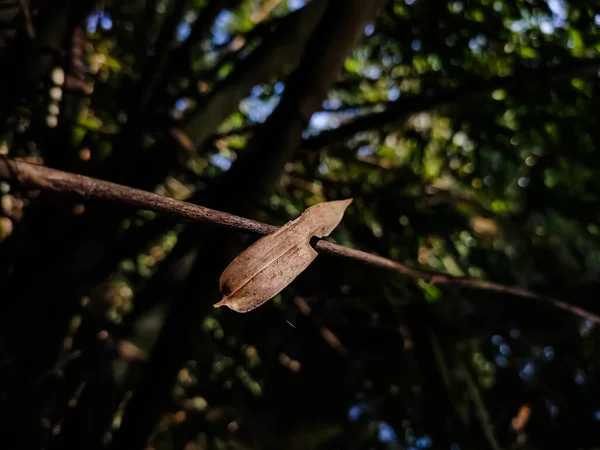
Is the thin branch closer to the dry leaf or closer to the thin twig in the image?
the dry leaf

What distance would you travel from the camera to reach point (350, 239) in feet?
3.52

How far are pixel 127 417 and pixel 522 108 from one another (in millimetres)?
981

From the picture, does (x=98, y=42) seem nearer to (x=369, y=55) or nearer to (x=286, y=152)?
(x=369, y=55)

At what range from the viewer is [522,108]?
1117mm

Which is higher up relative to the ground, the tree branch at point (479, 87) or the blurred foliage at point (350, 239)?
the tree branch at point (479, 87)

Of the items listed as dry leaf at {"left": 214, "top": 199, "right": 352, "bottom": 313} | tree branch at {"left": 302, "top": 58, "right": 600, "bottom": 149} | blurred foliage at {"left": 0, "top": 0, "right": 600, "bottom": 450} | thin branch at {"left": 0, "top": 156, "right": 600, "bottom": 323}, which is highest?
thin branch at {"left": 0, "top": 156, "right": 600, "bottom": 323}

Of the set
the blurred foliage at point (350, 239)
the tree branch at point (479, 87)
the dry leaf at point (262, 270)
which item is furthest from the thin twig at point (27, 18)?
the dry leaf at point (262, 270)

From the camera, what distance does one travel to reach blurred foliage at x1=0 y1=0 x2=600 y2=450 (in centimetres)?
85

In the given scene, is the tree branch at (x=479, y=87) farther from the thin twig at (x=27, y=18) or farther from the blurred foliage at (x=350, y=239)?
the thin twig at (x=27, y=18)

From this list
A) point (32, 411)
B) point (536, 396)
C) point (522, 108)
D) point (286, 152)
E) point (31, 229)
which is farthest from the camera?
point (536, 396)

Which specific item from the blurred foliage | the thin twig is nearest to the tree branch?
the blurred foliage

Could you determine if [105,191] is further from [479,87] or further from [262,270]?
[479,87]

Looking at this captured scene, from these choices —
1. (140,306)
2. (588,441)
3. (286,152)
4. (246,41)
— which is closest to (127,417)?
(140,306)

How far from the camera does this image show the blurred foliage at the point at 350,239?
0.85m
